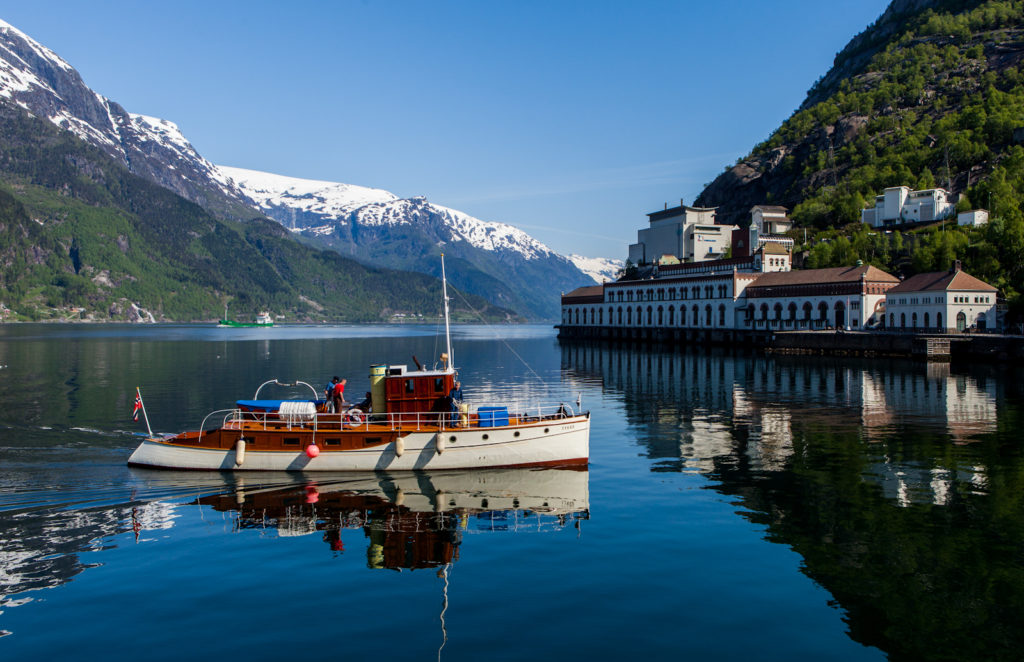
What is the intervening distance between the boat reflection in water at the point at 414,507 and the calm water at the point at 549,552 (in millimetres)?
132

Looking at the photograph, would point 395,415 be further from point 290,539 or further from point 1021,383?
point 1021,383

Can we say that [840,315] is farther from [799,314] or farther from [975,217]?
[975,217]

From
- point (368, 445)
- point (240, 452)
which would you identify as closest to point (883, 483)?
point (368, 445)

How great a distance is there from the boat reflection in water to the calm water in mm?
132

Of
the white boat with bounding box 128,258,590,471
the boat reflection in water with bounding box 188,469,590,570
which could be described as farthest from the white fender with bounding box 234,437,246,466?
the boat reflection in water with bounding box 188,469,590,570

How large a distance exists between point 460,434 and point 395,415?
405 centimetres

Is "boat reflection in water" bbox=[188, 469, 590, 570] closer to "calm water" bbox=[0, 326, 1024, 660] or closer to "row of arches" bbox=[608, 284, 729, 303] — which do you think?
"calm water" bbox=[0, 326, 1024, 660]

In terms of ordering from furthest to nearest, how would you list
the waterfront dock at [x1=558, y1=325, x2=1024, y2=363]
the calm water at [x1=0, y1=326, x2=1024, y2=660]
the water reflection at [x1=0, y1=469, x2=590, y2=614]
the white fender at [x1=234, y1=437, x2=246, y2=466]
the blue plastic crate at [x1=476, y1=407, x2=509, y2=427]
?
the waterfront dock at [x1=558, y1=325, x2=1024, y2=363]
the blue plastic crate at [x1=476, y1=407, x2=509, y2=427]
the white fender at [x1=234, y1=437, x2=246, y2=466]
the water reflection at [x1=0, y1=469, x2=590, y2=614]
the calm water at [x1=0, y1=326, x2=1024, y2=660]

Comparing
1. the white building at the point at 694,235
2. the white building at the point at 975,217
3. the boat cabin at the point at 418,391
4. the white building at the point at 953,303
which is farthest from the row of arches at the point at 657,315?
the boat cabin at the point at 418,391

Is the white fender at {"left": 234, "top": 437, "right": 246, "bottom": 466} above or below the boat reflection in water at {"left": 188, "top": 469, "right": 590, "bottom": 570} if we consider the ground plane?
above

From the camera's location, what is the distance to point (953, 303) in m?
104

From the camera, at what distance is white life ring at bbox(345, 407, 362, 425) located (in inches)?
1358

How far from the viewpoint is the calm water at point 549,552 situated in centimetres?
1658

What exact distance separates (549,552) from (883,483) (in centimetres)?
1630
